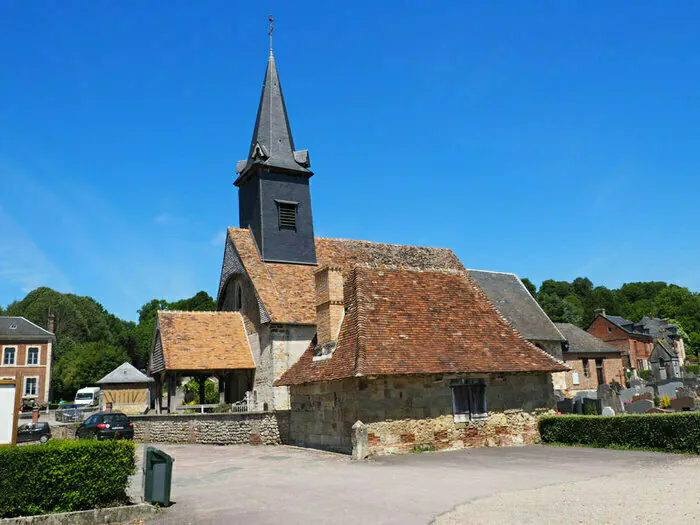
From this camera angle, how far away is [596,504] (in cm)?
855

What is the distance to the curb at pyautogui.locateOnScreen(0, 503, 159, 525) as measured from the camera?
8180mm

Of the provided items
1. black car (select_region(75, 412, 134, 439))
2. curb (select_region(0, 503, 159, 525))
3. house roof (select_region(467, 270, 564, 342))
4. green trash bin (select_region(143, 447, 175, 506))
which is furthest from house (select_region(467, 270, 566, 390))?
curb (select_region(0, 503, 159, 525))

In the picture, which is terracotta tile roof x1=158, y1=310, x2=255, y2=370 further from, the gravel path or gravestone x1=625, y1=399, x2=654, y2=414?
the gravel path

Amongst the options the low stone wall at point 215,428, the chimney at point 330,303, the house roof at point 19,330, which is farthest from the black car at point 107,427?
the house roof at point 19,330

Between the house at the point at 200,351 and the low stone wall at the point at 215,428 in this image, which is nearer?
the low stone wall at the point at 215,428

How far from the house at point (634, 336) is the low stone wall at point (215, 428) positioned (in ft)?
169

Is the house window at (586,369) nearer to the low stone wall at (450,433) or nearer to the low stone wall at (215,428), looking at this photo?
the low stone wall at (450,433)

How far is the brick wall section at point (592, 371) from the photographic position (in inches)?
1751

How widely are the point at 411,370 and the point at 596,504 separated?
7417 mm

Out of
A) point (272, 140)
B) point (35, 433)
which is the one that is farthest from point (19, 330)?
point (272, 140)

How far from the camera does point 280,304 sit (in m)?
24.3

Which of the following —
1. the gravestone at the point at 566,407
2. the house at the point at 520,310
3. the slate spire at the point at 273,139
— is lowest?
the gravestone at the point at 566,407

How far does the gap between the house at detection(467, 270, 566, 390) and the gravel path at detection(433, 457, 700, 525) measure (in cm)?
2109

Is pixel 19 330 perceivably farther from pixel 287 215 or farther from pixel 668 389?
pixel 668 389
